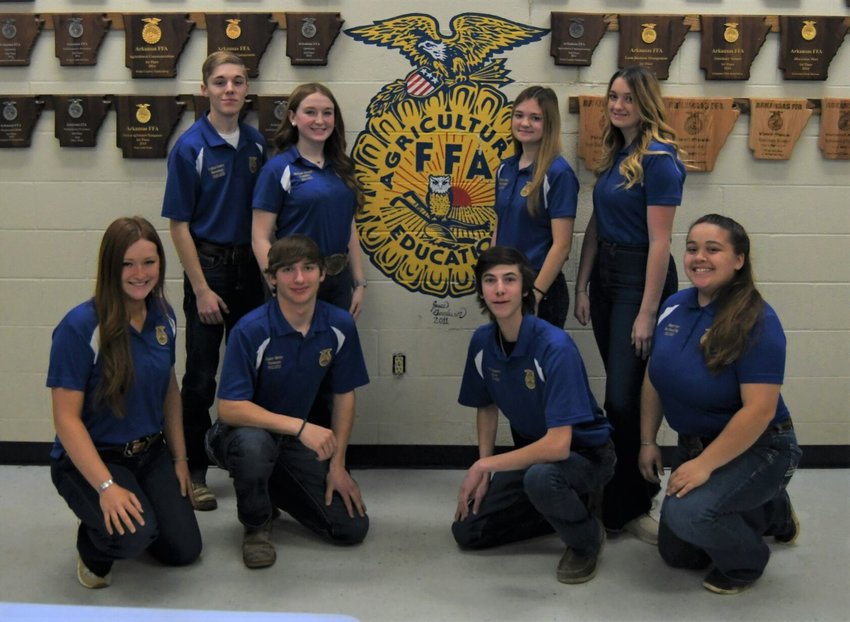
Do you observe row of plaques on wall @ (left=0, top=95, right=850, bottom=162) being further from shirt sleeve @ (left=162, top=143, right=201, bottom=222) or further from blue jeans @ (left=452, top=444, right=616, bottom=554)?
blue jeans @ (left=452, top=444, right=616, bottom=554)

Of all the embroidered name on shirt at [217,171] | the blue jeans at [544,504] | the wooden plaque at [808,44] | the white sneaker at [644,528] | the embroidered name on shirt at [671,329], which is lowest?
the white sneaker at [644,528]

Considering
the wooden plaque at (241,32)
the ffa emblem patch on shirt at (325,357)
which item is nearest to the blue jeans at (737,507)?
the ffa emblem patch on shirt at (325,357)

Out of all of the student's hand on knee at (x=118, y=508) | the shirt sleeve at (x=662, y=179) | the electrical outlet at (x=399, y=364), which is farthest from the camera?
the electrical outlet at (x=399, y=364)

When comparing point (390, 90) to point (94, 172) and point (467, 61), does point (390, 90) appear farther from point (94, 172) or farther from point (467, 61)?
point (94, 172)

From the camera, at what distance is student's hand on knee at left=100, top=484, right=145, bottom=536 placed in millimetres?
2284

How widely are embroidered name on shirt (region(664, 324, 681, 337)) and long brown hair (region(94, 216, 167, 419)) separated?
143 cm

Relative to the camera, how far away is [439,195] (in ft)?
10.8

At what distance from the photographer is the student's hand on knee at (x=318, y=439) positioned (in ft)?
8.27

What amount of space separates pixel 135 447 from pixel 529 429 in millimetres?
1115

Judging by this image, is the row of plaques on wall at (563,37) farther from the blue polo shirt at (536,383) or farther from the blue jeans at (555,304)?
the blue polo shirt at (536,383)

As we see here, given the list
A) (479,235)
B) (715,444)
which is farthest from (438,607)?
(479,235)

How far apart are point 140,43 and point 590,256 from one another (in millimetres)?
1732

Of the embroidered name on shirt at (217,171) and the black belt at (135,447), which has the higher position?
the embroidered name on shirt at (217,171)

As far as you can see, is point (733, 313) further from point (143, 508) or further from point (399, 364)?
point (143, 508)
